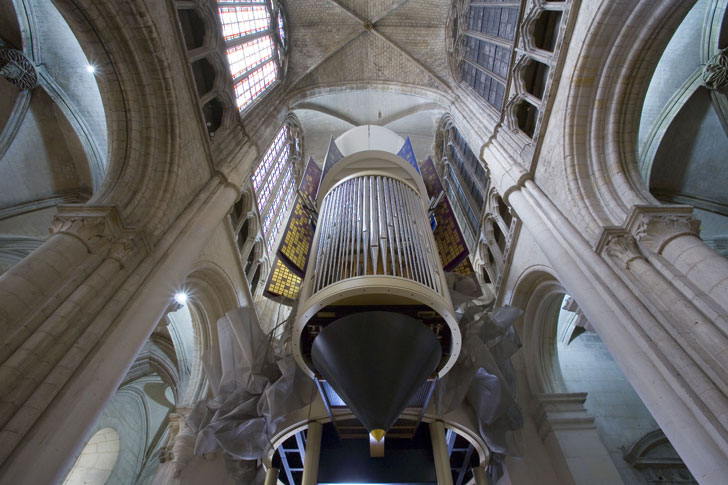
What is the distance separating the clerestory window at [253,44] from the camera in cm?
933

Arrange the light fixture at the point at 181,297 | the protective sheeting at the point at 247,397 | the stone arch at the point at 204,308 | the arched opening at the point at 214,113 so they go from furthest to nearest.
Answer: the arched opening at the point at 214,113
the stone arch at the point at 204,308
the light fixture at the point at 181,297
the protective sheeting at the point at 247,397

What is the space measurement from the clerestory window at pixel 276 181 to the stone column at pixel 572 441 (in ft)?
24.5

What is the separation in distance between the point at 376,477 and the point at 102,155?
8.11 metres

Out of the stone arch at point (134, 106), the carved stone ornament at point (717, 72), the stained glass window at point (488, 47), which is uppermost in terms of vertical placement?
the stained glass window at point (488, 47)

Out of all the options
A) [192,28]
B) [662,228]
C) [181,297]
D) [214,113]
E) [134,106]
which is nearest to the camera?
[662,228]

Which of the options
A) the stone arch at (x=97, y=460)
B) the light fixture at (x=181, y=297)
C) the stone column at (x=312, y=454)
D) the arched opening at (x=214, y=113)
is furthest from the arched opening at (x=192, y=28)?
the stone arch at (x=97, y=460)

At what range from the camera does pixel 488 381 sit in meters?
4.59

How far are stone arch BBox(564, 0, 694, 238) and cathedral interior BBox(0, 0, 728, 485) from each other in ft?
0.10

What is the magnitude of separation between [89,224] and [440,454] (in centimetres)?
444

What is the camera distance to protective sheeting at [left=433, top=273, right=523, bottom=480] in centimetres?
451

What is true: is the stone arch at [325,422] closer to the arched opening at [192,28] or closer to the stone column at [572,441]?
the stone column at [572,441]

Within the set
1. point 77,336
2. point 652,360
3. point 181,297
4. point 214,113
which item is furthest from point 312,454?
point 214,113

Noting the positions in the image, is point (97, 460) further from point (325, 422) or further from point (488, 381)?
point (488, 381)

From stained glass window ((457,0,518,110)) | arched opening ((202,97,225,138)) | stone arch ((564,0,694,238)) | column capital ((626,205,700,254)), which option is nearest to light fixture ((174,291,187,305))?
arched opening ((202,97,225,138))
